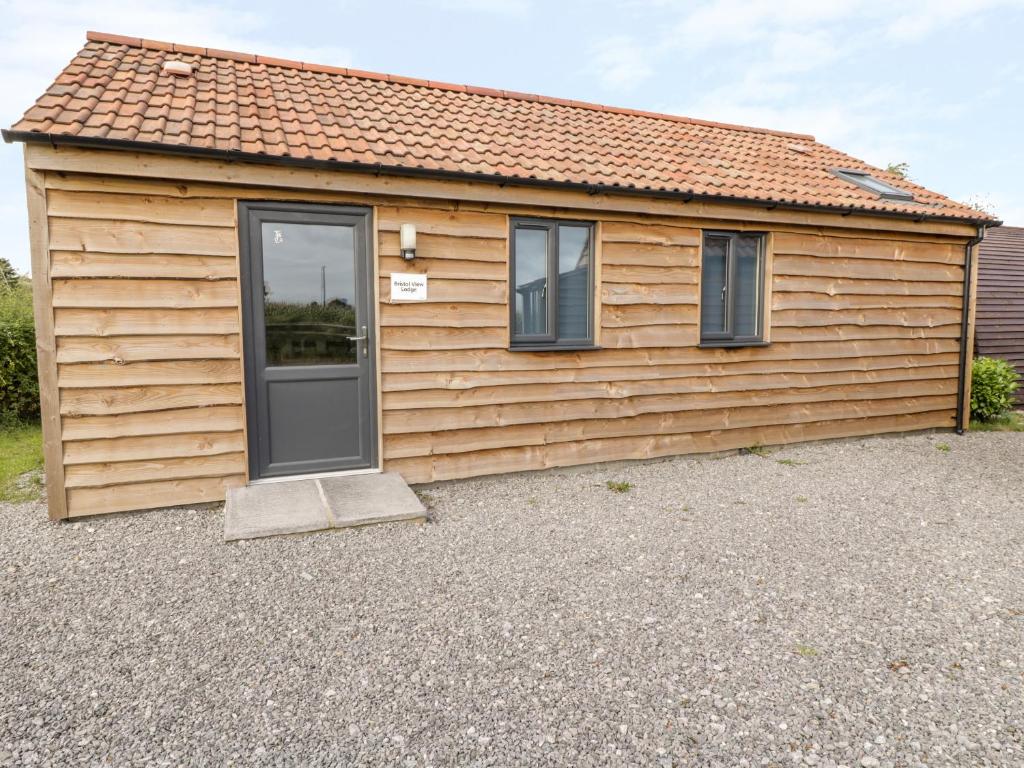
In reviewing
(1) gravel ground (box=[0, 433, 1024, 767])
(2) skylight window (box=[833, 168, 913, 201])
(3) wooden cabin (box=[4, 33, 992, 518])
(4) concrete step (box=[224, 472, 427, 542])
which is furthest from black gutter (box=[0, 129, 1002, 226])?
(1) gravel ground (box=[0, 433, 1024, 767])

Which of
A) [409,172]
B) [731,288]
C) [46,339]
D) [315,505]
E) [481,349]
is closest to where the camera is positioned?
[46,339]

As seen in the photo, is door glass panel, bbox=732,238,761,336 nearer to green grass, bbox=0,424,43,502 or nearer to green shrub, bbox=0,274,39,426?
green grass, bbox=0,424,43,502

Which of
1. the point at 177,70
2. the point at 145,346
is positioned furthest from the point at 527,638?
the point at 177,70

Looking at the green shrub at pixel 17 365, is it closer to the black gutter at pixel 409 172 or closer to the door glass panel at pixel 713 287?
the black gutter at pixel 409 172

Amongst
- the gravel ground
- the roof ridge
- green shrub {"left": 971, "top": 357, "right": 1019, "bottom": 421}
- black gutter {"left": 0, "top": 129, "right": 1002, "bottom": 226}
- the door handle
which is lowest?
the gravel ground

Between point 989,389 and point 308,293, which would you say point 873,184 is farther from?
point 308,293

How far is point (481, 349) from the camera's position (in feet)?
17.7

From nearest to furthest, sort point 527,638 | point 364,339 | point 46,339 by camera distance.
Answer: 1. point 527,638
2. point 46,339
3. point 364,339

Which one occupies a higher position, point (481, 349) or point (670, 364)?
point (481, 349)

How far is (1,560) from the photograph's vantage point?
3.68m

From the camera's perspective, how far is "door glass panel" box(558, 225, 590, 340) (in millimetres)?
5708

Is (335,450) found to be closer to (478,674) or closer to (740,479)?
(478,674)

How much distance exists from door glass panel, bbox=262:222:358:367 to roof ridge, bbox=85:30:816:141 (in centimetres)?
282

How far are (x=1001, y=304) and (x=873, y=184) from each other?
550 centimetres
